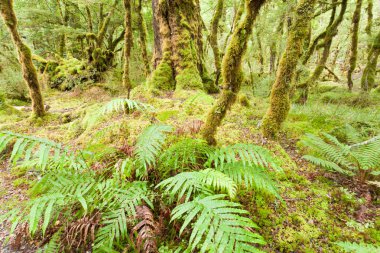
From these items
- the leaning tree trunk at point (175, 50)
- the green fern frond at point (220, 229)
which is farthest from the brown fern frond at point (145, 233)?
the leaning tree trunk at point (175, 50)

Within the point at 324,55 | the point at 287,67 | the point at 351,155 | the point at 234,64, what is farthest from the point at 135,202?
the point at 324,55

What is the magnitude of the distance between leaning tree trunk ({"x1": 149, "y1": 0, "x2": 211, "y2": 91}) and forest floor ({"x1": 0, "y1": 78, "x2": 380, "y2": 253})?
697mm

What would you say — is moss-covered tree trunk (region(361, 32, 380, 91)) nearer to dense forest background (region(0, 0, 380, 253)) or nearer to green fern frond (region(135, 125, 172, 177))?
dense forest background (region(0, 0, 380, 253))

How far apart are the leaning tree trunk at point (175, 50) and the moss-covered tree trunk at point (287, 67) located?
3.04 meters

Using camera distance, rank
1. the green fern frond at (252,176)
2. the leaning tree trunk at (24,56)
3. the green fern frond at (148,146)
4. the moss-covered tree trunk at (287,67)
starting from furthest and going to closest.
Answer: the leaning tree trunk at (24,56), the moss-covered tree trunk at (287,67), the green fern frond at (148,146), the green fern frond at (252,176)

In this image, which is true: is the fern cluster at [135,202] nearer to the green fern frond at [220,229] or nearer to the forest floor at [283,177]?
the green fern frond at [220,229]

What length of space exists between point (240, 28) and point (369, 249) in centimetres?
267

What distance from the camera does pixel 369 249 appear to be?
1.46m

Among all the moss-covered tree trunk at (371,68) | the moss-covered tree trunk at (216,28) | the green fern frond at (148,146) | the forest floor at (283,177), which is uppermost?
the moss-covered tree trunk at (216,28)

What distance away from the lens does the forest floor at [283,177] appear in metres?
2.12

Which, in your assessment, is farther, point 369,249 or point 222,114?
point 222,114

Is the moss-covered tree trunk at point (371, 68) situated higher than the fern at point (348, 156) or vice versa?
the moss-covered tree trunk at point (371, 68)

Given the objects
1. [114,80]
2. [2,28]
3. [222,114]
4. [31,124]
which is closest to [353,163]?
[222,114]

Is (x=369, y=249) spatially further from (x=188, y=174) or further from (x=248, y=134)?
(x=248, y=134)
